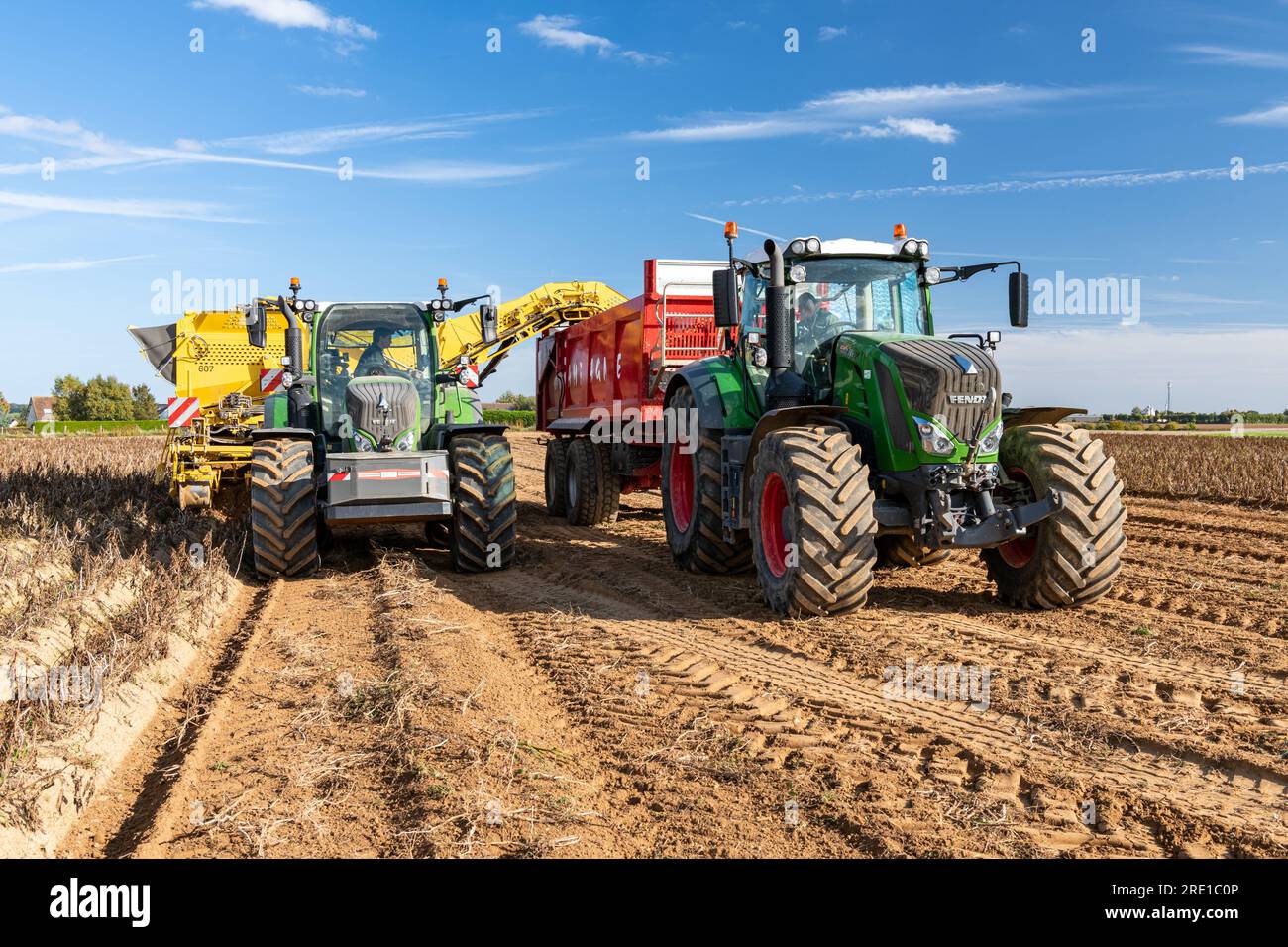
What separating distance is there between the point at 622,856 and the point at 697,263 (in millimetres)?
8135

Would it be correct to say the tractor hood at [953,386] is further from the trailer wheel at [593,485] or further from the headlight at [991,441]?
the trailer wheel at [593,485]

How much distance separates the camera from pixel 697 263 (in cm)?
1066

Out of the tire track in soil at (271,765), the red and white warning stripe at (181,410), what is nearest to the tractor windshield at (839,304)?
the tire track in soil at (271,765)

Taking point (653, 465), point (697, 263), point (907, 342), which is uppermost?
point (697, 263)

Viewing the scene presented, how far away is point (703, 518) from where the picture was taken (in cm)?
818

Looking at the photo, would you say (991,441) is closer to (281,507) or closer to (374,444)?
(374,444)

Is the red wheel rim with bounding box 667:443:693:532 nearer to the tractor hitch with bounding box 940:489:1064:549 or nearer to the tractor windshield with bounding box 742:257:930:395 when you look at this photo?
the tractor windshield with bounding box 742:257:930:395

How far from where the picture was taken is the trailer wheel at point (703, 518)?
319 inches

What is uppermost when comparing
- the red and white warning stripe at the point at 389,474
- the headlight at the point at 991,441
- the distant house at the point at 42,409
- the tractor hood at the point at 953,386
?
the distant house at the point at 42,409

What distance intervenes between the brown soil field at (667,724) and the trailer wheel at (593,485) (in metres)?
3.76

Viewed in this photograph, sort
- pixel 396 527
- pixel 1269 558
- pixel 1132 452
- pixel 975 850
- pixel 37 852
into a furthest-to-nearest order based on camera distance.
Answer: pixel 1132 452 < pixel 396 527 < pixel 1269 558 < pixel 37 852 < pixel 975 850

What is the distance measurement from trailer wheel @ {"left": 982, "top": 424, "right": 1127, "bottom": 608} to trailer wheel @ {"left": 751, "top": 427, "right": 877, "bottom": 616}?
3.86ft
